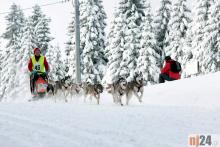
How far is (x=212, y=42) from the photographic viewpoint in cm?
3603

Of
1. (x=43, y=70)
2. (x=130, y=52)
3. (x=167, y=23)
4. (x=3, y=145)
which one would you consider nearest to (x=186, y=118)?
(x=3, y=145)

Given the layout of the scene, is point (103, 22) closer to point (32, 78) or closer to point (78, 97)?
point (78, 97)

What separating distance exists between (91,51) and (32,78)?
2253 cm

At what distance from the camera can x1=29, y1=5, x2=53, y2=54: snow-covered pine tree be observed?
42688mm

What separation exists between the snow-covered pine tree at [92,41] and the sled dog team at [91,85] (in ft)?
60.2

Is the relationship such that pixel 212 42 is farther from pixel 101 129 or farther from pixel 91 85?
pixel 101 129

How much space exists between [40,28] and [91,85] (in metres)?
28.1

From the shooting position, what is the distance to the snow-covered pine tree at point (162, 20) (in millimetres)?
44312

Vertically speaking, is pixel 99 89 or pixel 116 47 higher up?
pixel 116 47

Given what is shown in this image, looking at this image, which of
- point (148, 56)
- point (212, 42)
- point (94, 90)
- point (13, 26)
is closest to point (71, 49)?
point (148, 56)

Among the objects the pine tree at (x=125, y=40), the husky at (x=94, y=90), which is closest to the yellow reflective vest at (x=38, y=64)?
the husky at (x=94, y=90)

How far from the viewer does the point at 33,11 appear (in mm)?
43875

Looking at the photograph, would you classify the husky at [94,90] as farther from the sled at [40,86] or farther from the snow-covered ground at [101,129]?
the snow-covered ground at [101,129]

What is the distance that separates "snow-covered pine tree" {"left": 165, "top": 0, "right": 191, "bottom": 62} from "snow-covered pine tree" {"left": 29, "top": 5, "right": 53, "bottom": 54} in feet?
40.9
